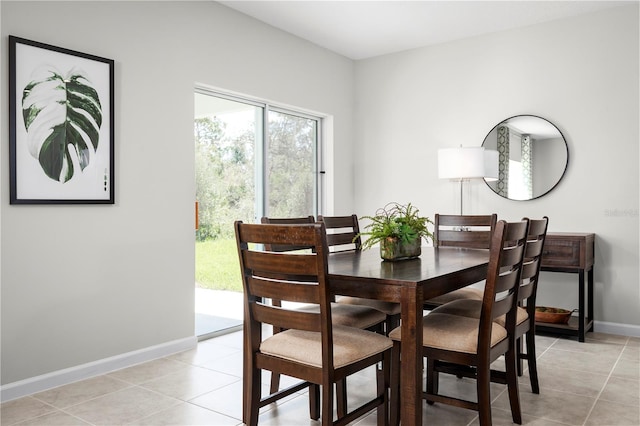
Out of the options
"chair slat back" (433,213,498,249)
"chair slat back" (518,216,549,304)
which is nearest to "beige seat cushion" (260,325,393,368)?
"chair slat back" (518,216,549,304)

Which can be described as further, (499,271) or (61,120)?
(61,120)

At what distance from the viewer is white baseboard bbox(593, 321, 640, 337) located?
13.0ft

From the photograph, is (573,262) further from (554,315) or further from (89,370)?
(89,370)

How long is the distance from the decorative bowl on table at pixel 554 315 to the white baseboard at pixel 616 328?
0.33 meters

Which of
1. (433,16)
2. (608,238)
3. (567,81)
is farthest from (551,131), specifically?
(433,16)

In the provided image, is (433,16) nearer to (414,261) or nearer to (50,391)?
(414,261)

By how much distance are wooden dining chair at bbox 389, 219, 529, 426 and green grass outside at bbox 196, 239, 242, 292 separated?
82.2 inches

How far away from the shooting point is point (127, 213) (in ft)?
10.6

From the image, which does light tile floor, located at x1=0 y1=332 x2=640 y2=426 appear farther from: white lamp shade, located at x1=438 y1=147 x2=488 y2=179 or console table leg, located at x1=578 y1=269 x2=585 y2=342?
white lamp shade, located at x1=438 y1=147 x2=488 y2=179

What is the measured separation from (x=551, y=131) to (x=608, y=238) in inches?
39.2

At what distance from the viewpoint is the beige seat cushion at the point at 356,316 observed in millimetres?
2430

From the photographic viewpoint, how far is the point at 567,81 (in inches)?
166

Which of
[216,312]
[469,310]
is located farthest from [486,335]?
[216,312]

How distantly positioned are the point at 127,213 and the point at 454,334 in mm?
2186
